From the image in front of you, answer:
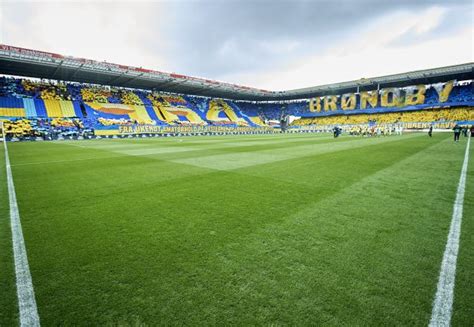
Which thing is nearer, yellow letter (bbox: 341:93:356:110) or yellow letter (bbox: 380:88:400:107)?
yellow letter (bbox: 380:88:400:107)

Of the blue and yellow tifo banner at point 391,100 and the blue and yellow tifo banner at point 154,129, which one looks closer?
the blue and yellow tifo banner at point 154,129

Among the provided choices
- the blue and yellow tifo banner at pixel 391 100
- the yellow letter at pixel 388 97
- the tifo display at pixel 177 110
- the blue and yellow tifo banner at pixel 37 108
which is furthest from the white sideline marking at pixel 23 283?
the yellow letter at pixel 388 97

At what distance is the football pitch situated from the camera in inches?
79.6

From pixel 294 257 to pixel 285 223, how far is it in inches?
40.6

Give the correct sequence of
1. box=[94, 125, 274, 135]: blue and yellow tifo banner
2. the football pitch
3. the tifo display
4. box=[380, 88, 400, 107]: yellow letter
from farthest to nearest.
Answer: box=[380, 88, 400, 107]: yellow letter < box=[94, 125, 274, 135]: blue and yellow tifo banner < the tifo display < the football pitch

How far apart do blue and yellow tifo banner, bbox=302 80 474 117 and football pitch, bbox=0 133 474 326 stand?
58189mm

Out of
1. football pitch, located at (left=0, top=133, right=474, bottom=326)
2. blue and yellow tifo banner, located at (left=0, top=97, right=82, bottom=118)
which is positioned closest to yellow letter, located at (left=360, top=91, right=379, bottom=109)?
football pitch, located at (left=0, top=133, right=474, bottom=326)

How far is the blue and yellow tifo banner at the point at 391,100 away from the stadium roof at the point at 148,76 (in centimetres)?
157

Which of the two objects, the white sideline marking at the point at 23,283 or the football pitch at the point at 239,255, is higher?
the white sideline marking at the point at 23,283

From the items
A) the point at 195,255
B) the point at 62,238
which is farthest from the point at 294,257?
the point at 62,238

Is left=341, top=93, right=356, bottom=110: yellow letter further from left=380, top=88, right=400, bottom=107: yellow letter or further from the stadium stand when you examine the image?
left=380, top=88, right=400, bottom=107: yellow letter

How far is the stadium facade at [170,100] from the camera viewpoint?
119 feet

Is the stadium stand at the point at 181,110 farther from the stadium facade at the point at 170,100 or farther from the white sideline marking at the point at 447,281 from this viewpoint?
the white sideline marking at the point at 447,281

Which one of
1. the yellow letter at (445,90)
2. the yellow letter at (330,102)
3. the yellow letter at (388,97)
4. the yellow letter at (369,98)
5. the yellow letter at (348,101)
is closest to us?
the yellow letter at (445,90)
